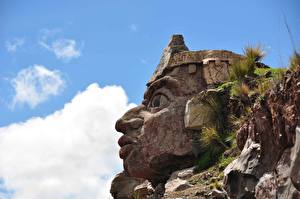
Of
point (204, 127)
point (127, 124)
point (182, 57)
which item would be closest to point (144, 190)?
point (127, 124)

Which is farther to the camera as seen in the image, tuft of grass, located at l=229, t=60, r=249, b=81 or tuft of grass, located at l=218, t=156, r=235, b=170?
tuft of grass, located at l=229, t=60, r=249, b=81

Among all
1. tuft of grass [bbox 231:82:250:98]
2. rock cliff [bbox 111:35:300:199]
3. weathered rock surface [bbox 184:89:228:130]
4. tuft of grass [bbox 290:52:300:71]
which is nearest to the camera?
tuft of grass [bbox 290:52:300:71]

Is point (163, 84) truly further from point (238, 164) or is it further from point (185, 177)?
point (238, 164)

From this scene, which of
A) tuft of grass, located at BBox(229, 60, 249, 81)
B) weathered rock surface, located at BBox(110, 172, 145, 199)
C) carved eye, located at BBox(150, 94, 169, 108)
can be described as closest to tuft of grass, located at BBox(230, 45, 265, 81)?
tuft of grass, located at BBox(229, 60, 249, 81)

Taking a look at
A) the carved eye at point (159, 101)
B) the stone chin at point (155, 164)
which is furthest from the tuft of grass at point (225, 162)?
the carved eye at point (159, 101)

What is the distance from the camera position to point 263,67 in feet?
48.9

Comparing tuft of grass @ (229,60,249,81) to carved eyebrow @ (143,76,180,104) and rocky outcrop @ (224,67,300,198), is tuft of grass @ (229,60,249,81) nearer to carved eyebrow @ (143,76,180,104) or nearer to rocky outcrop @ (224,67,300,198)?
carved eyebrow @ (143,76,180,104)

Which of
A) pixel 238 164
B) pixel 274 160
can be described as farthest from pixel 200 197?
pixel 274 160

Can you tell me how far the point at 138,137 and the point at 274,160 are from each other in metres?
7.67

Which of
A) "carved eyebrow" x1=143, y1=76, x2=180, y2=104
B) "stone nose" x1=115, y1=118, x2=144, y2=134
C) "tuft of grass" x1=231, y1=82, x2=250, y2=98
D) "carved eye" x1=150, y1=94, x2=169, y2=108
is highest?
"carved eyebrow" x1=143, y1=76, x2=180, y2=104

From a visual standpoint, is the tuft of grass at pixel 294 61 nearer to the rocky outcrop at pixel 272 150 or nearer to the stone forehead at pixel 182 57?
the rocky outcrop at pixel 272 150

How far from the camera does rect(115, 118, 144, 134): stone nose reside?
1639 cm

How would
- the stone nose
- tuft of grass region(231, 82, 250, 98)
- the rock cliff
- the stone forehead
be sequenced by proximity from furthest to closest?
the stone forehead < the stone nose < tuft of grass region(231, 82, 250, 98) < the rock cliff

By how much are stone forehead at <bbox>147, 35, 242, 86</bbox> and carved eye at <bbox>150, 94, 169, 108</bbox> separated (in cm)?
88
